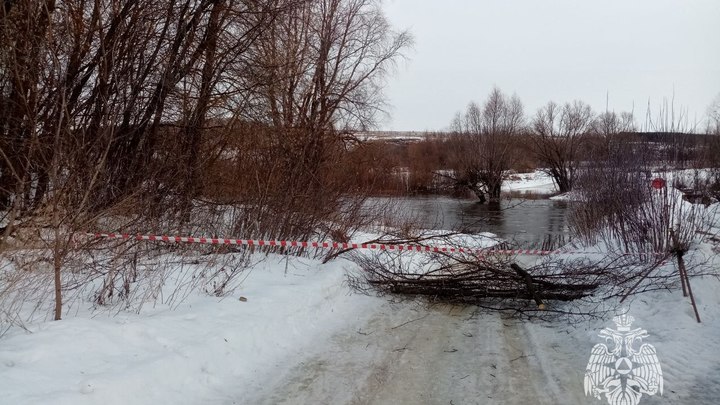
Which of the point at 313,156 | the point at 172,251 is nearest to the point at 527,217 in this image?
the point at 313,156

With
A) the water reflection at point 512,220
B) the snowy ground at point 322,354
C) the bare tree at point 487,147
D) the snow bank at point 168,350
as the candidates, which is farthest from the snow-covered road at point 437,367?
the bare tree at point 487,147

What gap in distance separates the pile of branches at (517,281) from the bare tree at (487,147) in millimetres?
33019

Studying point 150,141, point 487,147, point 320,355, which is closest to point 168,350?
point 320,355

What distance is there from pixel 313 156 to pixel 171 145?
10.4 feet

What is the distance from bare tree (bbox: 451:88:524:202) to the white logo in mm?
35483

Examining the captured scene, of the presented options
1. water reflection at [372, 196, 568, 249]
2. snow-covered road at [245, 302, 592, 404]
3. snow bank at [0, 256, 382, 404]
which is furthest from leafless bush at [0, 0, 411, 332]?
water reflection at [372, 196, 568, 249]

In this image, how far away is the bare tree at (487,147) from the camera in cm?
4344

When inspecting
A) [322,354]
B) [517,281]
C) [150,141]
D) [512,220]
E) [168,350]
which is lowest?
[512,220]

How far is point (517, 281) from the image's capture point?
7.71 meters

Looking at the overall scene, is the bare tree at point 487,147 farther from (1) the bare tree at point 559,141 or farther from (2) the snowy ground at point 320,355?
(2) the snowy ground at point 320,355

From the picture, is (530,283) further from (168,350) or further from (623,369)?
(168,350)

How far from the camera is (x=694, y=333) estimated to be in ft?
17.8

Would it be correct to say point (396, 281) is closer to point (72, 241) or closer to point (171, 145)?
point (72, 241)

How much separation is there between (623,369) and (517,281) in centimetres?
283
